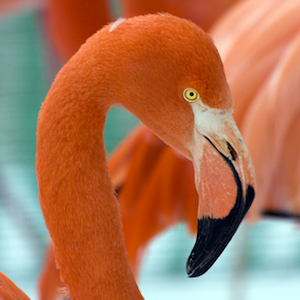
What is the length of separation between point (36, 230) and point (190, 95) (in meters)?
2.03

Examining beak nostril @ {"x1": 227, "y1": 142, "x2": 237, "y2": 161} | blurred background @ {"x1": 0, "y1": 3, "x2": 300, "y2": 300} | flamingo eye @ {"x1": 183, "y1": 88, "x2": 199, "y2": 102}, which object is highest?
flamingo eye @ {"x1": 183, "y1": 88, "x2": 199, "y2": 102}

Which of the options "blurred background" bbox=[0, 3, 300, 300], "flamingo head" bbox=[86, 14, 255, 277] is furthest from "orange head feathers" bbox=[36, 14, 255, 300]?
"blurred background" bbox=[0, 3, 300, 300]

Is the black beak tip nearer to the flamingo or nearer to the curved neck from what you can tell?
the flamingo

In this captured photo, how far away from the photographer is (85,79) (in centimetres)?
60

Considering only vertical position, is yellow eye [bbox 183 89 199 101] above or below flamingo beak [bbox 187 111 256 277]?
above

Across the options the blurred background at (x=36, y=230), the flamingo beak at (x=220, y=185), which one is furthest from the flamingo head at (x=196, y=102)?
the blurred background at (x=36, y=230)

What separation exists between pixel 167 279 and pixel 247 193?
1870mm

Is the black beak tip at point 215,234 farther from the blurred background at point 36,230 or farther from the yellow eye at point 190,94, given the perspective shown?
the blurred background at point 36,230

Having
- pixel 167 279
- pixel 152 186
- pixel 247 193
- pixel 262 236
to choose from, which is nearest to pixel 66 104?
pixel 247 193

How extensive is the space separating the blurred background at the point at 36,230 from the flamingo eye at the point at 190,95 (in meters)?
1.66

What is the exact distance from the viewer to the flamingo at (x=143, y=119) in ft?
1.84

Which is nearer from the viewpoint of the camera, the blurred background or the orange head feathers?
the orange head feathers

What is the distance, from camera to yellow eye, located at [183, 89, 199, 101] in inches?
22.2

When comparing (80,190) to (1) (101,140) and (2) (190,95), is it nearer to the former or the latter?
(1) (101,140)
